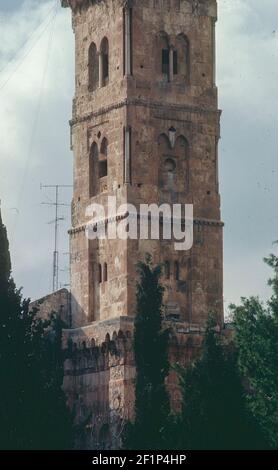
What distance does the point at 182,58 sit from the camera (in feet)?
386

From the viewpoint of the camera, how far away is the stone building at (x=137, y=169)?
115250mm

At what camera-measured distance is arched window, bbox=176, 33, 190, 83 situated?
11750 cm

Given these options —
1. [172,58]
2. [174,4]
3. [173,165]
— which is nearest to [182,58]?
[172,58]

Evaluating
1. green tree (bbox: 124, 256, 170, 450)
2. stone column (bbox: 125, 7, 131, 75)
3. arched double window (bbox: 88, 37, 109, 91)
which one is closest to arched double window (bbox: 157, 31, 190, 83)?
stone column (bbox: 125, 7, 131, 75)

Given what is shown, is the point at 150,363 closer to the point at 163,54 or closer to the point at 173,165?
the point at 173,165

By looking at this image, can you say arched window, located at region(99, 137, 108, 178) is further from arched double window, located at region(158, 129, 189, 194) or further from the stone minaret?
arched double window, located at region(158, 129, 189, 194)

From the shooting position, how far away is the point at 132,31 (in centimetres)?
11650

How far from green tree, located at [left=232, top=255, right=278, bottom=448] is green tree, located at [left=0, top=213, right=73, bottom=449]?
6269 millimetres

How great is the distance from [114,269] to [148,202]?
260cm

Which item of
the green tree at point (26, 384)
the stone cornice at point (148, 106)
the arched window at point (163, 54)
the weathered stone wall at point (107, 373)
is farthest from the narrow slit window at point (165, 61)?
the green tree at point (26, 384)

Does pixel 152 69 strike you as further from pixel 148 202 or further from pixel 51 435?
pixel 51 435

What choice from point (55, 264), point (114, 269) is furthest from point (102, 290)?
point (55, 264)

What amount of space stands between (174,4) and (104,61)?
323 centimetres

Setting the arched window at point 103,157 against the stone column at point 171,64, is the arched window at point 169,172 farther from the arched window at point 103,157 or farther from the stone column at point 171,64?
the stone column at point 171,64
